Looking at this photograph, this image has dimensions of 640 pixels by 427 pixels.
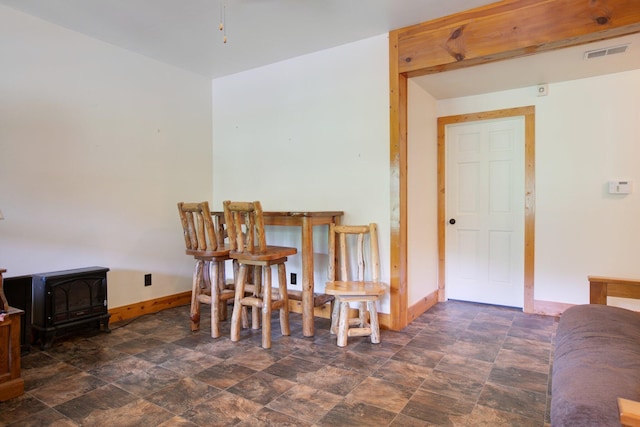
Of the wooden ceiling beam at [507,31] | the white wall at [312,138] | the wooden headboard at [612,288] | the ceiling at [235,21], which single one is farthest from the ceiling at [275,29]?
the wooden headboard at [612,288]

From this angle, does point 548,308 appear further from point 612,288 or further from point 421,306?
point 612,288

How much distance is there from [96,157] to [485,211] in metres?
3.78

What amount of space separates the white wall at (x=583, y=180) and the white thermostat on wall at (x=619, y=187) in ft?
0.15

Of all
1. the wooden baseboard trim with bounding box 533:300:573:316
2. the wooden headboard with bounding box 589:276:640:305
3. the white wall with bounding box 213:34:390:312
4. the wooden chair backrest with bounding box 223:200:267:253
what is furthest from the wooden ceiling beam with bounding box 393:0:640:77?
the wooden baseboard trim with bounding box 533:300:573:316

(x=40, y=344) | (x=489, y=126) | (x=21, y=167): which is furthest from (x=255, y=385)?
(x=489, y=126)

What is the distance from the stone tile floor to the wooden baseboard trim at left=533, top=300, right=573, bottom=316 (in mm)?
404

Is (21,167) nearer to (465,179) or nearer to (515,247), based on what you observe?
(465,179)

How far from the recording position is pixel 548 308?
346 cm

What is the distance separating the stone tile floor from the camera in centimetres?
178

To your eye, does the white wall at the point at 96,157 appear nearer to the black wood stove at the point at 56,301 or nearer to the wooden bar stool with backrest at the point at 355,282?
the black wood stove at the point at 56,301

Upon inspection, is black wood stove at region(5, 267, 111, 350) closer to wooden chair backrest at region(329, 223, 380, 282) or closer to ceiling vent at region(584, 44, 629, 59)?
wooden chair backrest at region(329, 223, 380, 282)

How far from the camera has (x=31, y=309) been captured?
2.72 meters

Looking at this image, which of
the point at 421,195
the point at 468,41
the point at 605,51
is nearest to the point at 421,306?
the point at 421,195

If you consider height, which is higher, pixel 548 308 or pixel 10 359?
pixel 10 359
